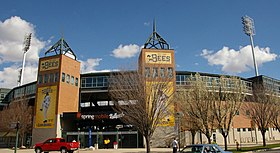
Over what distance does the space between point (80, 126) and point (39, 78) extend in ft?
36.9

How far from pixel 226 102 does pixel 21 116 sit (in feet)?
115

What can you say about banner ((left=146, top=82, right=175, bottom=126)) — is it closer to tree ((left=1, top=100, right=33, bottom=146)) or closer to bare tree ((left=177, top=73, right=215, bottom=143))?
bare tree ((left=177, top=73, right=215, bottom=143))

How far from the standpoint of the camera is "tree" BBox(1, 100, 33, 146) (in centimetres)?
4456

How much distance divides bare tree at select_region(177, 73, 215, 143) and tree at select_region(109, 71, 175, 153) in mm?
4363

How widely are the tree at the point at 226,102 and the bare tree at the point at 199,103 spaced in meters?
0.65

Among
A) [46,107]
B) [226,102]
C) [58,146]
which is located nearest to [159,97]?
[226,102]

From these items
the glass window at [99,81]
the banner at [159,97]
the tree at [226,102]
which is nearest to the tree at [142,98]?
the banner at [159,97]

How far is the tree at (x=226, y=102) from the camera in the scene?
1011 inches

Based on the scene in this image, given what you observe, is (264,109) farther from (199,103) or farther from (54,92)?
(54,92)

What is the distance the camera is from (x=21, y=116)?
146 ft

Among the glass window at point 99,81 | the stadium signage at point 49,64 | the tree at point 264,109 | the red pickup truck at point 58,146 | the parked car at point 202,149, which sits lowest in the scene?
the red pickup truck at point 58,146

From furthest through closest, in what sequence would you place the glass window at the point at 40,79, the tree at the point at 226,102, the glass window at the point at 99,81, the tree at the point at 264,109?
1. the glass window at the point at 99,81
2. the glass window at the point at 40,79
3. the tree at the point at 264,109
4. the tree at the point at 226,102

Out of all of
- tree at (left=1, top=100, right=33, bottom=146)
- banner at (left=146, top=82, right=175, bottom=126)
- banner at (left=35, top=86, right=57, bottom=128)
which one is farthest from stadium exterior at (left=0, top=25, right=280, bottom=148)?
banner at (left=146, top=82, right=175, bottom=126)

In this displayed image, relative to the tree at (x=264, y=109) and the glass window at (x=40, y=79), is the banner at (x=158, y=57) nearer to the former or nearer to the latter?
the tree at (x=264, y=109)
